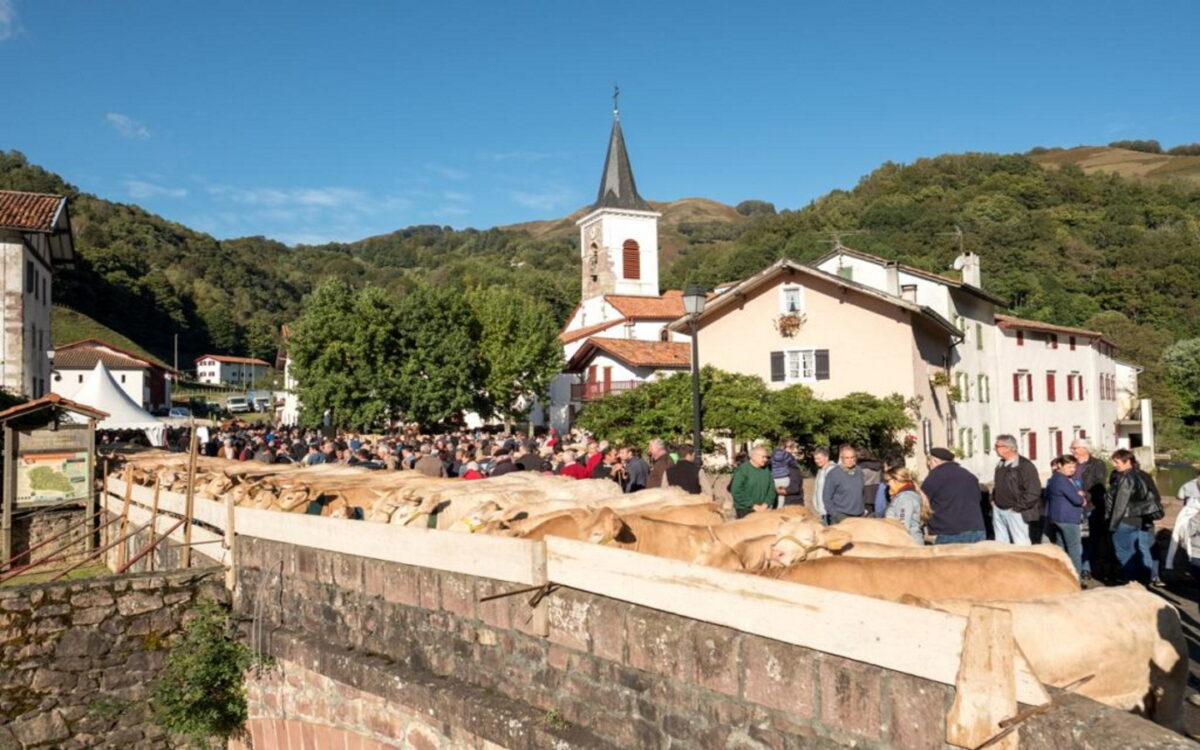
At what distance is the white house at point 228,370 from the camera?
356 feet

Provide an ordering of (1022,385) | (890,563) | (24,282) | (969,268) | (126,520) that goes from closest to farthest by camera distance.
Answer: (890,563) < (126,520) < (24,282) < (969,268) < (1022,385)

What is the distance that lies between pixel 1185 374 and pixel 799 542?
6915 centimetres

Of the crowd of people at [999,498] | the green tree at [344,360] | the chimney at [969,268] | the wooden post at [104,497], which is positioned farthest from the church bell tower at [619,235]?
the crowd of people at [999,498]

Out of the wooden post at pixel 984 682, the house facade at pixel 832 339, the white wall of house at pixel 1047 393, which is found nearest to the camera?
the wooden post at pixel 984 682

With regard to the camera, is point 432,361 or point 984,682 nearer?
point 984,682

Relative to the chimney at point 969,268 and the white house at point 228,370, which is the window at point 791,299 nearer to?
the chimney at point 969,268

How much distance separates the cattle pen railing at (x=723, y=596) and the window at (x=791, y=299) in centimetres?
2555

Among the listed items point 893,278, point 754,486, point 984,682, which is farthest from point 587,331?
point 984,682

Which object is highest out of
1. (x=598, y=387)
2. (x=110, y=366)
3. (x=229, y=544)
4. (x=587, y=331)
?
(x=587, y=331)

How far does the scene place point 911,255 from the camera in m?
79.6

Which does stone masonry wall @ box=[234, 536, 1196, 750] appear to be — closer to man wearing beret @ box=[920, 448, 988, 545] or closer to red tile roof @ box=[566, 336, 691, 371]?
man wearing beret @ box=[920, 448, 988, 545]

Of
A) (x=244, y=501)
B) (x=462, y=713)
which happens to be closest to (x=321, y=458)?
(x=244, y=501)

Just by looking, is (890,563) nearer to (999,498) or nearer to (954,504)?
(954,504)

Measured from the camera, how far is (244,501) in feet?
34.7
